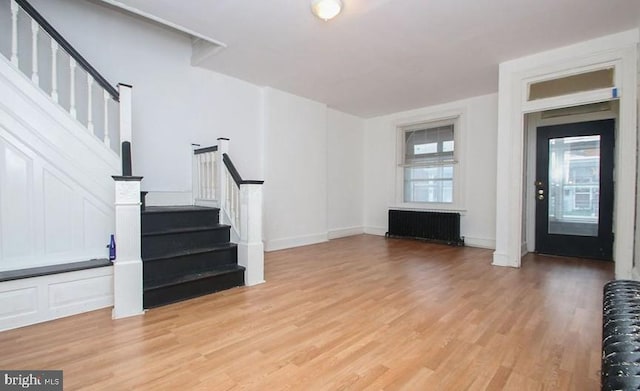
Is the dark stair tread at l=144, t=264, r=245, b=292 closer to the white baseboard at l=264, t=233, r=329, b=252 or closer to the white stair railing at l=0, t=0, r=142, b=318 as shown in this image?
the white stair railing at l=0, t=0, r=142, b=318

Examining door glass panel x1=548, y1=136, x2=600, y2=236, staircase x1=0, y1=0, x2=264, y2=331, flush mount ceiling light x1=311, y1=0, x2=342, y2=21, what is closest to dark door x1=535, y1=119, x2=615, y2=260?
door glass panel x1=548, y1=136, x2=600, y2=236

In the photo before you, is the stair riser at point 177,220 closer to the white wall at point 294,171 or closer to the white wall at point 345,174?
the white wall at point 294,171

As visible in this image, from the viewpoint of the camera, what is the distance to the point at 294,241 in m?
5.60

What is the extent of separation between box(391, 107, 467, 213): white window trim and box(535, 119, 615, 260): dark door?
1.23m

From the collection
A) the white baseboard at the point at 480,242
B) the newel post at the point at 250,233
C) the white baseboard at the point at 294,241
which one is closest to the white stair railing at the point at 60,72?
the newel post at the point at 250,233

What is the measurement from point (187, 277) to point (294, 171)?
3.13m

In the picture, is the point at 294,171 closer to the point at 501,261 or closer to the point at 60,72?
the point at 60,72

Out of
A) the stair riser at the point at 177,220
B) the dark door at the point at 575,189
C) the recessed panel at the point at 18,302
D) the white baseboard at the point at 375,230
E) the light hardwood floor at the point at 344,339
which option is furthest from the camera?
the white baseboard at the point at 375,230

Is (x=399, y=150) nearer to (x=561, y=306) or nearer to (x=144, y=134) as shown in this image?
(x=561, y=306)

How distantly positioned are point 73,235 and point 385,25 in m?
3.70

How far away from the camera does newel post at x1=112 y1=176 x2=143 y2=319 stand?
2.47 meters

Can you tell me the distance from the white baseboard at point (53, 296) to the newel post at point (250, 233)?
124cm

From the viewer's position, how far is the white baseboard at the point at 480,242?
17.8 ft

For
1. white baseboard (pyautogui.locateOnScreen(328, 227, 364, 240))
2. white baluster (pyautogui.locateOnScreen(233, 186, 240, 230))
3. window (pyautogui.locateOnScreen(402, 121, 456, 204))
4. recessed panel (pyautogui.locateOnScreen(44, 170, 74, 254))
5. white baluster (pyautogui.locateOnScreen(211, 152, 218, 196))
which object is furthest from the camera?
white baseboard (pyautogui.locateOnScreen(328, 227, 364, 240))
